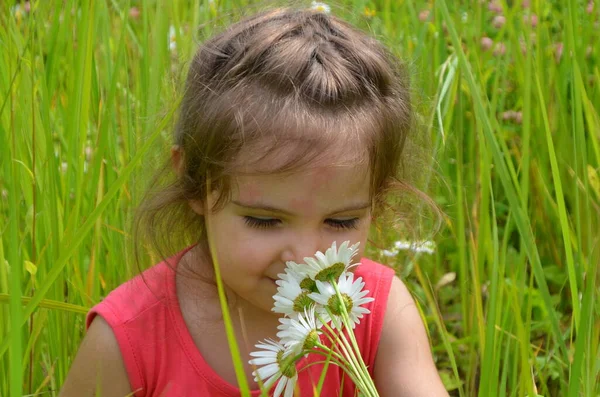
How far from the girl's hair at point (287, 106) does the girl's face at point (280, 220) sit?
0.02 m

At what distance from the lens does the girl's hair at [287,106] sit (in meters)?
1.14

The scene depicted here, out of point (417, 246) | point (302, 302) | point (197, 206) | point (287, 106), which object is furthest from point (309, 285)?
point (417, 246)

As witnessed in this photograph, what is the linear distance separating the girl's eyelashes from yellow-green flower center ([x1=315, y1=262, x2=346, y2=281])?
0.84ft

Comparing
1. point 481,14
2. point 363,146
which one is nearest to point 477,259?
point 363,146

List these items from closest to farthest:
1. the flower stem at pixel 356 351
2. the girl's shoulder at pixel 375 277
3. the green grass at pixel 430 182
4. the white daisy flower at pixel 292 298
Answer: the flower stem at pixel 356 351 → the white daisy flower at pixel 292 298 → the green grass at pixel 430 182 → the girl's shoulder at pixel 375 277

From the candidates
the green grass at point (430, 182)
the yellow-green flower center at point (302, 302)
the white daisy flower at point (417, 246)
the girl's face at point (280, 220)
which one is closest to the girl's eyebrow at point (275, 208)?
the girl's face at point (280, 220)

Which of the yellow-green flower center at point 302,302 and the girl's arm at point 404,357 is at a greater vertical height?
the yellow-green flower center at point 302,302

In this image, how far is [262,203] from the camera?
1104mm

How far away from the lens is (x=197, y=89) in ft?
4.17

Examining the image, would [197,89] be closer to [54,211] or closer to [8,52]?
[54,211]

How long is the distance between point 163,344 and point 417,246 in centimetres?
46

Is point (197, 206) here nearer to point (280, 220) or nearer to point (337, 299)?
point (280, 220)

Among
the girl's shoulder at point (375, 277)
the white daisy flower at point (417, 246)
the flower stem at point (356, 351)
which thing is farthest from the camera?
the white daisy flower at point (417, 246)

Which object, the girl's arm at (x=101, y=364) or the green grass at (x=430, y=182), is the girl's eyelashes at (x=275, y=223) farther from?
the girl's arm at (x=101, y=364)
